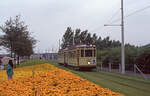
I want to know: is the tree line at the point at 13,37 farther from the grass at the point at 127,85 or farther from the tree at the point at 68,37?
the tree at the point at 68,37

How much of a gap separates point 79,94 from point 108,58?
28877 millimetres

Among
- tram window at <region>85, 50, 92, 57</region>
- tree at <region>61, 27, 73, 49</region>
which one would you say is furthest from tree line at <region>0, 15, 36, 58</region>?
tree at <region>61, 27, 73, 49</region>

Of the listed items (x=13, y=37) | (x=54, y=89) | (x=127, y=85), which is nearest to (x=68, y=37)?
(x=13, y=37)

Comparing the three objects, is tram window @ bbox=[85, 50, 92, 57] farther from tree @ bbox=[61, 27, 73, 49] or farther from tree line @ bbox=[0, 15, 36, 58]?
tree @ bbox=[61, 27, 73, 49]

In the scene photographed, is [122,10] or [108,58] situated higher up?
[122,10]

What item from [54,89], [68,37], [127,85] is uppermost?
[68,37]

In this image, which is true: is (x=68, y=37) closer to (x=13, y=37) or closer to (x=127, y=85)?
(x=13, y=37)

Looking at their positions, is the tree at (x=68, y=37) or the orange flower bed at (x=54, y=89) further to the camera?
the tree at (x=68, y=37)

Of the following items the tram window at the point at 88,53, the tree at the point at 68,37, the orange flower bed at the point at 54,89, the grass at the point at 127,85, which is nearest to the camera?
A: the orange flower bed at the point at 54,89

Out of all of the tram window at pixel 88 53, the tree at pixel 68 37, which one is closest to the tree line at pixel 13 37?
the tram window at pixel 88 53

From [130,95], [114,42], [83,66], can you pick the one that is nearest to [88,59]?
[83,66]

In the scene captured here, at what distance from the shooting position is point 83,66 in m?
28.0

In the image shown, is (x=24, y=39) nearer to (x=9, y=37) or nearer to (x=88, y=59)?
(x=9, y=37)

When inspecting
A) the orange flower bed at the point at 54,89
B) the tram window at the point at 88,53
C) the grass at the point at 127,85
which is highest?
the tram window at the point at 88,53
